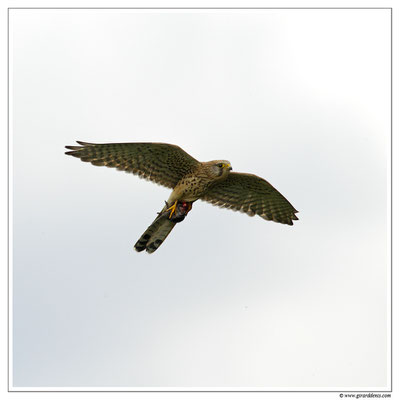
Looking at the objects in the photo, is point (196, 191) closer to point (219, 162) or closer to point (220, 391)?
point (219, 162)

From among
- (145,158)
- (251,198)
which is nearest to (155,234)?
(145,158)

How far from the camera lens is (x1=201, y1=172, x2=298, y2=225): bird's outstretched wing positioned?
1562 cm

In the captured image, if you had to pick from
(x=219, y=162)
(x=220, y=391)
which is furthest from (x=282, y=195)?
(x=220, y=391)

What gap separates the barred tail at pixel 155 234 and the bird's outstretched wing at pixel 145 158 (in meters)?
0.74

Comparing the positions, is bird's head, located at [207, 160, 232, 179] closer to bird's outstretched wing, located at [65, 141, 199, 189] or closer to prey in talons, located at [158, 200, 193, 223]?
bird's outstretched wing, located at [65, 141, 199, 189]

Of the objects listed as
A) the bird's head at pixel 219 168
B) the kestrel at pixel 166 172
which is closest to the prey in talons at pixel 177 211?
the kestrel at pixel 166 172

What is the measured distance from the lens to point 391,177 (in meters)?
16.7

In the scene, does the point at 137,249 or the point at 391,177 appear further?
the point at 391,177

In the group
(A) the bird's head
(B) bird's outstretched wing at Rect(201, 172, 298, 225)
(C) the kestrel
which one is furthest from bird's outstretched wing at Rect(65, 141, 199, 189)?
(B) bird's outstretched wing at Rect(201, 172, 298, 225)

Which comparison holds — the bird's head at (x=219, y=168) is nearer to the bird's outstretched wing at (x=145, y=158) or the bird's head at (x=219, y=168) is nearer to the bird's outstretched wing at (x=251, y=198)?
the bird's outstretched wing at (x=145, y=158)

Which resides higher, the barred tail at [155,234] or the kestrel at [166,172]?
the kestrel at [166,172]

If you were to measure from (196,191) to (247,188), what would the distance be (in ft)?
4.86

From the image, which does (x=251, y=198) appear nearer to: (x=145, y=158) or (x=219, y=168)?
(x=219, y=168)

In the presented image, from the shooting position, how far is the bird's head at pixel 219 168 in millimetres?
14461
